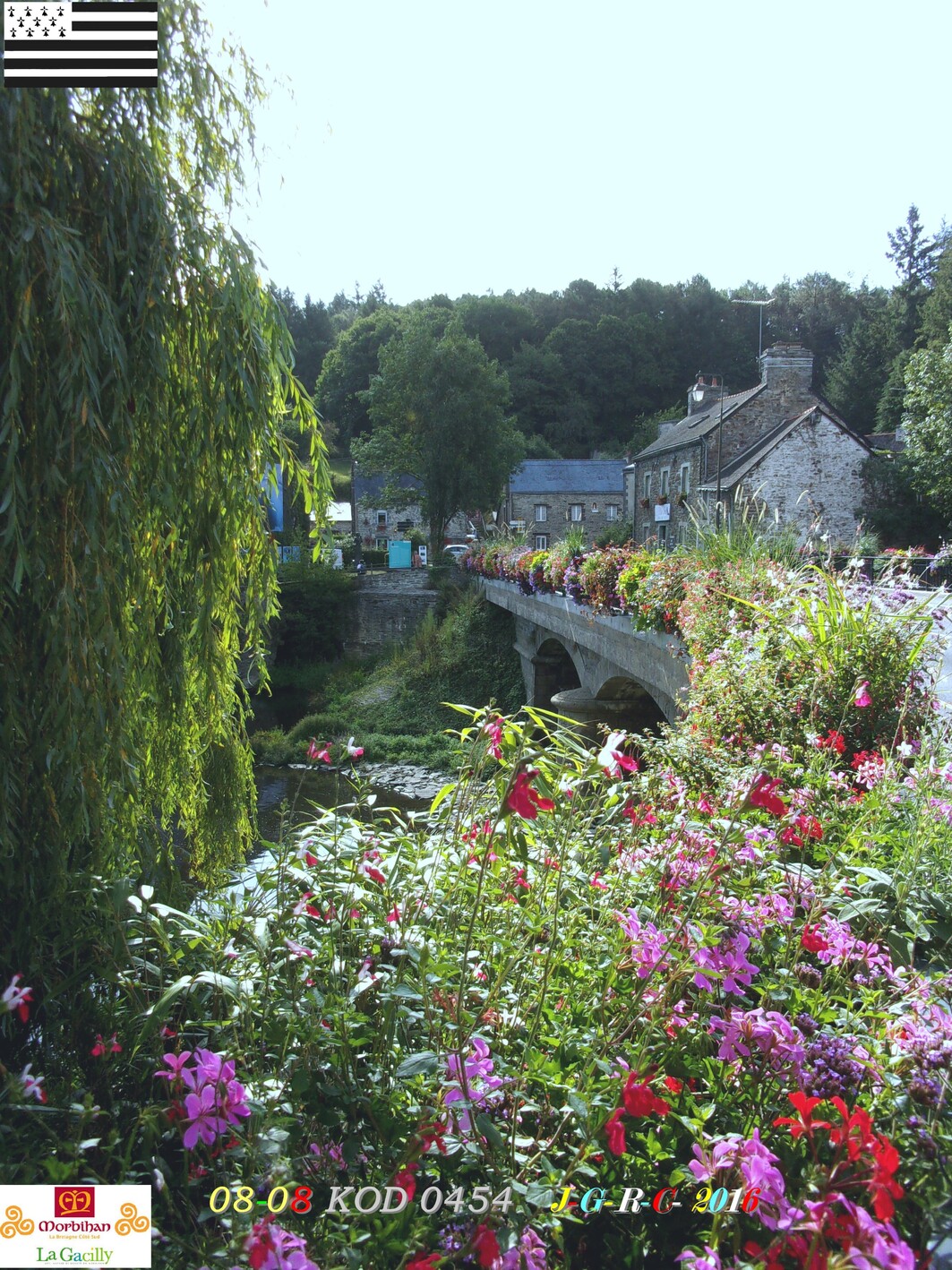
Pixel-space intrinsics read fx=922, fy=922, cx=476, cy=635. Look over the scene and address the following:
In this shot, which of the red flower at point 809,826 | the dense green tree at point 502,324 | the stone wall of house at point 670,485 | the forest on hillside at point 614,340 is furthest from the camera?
the dense green tree at point 502,324

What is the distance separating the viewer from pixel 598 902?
2.07 meters

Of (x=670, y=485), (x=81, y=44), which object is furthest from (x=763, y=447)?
(x=81, y=44)

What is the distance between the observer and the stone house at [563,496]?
153 ft

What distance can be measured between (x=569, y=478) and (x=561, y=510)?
176 centimetres

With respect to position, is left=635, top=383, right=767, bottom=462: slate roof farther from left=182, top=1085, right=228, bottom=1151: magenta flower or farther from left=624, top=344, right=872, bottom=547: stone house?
left=182, top=1085, right=228, bottom=1151: magenta flower

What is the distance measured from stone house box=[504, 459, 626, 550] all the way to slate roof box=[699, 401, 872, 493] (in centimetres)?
1933

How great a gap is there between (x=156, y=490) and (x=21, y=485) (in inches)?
15.7

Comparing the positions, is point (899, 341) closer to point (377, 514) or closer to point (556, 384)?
point (556, 384)

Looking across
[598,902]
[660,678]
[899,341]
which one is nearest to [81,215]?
[598,902]

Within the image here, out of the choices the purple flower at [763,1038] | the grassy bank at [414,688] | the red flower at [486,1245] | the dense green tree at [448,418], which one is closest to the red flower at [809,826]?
the purple flower at [763,1038]

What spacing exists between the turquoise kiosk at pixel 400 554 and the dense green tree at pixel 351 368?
16.8 metres

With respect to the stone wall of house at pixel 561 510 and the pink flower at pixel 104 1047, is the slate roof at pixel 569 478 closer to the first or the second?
the stone wall of house at pixel 561 510

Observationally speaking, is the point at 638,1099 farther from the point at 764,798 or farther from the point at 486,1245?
the point at 764,798

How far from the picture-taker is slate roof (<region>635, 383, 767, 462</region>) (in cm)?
2767
